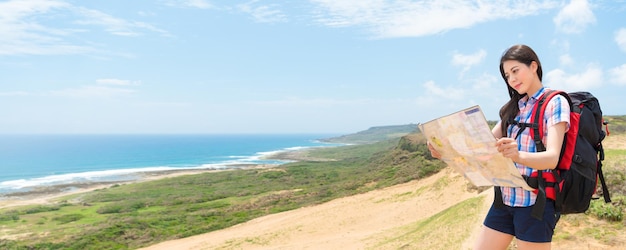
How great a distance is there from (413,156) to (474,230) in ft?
86.6

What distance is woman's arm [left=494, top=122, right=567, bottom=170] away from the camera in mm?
2111

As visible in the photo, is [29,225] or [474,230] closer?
[474,230]

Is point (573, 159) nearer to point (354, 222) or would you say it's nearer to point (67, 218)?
point (354, 222)

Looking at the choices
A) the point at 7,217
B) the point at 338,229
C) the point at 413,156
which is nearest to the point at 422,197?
the point at 338,229

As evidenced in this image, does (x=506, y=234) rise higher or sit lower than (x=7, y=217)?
higher

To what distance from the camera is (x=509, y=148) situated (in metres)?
2.12

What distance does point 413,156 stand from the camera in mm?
33906

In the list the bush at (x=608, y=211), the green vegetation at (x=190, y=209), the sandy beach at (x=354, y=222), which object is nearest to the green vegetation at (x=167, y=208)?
the green vegetation at (x=190, y=209)

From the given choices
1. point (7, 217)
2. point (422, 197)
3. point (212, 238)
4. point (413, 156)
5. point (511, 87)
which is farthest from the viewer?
point (413, 156)

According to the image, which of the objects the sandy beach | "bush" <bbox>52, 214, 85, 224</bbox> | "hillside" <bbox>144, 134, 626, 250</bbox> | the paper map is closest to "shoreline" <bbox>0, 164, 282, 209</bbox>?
"bush" <bbox>52, 214, 85, 224</bbox>

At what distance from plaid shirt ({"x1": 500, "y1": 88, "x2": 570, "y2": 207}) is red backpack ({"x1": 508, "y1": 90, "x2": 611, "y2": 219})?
4cm

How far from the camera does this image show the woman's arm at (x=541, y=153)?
83.1 inches

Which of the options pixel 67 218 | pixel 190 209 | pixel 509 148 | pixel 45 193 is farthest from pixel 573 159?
pixel 45 193

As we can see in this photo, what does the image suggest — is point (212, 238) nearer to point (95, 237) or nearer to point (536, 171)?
point (95, 237)
